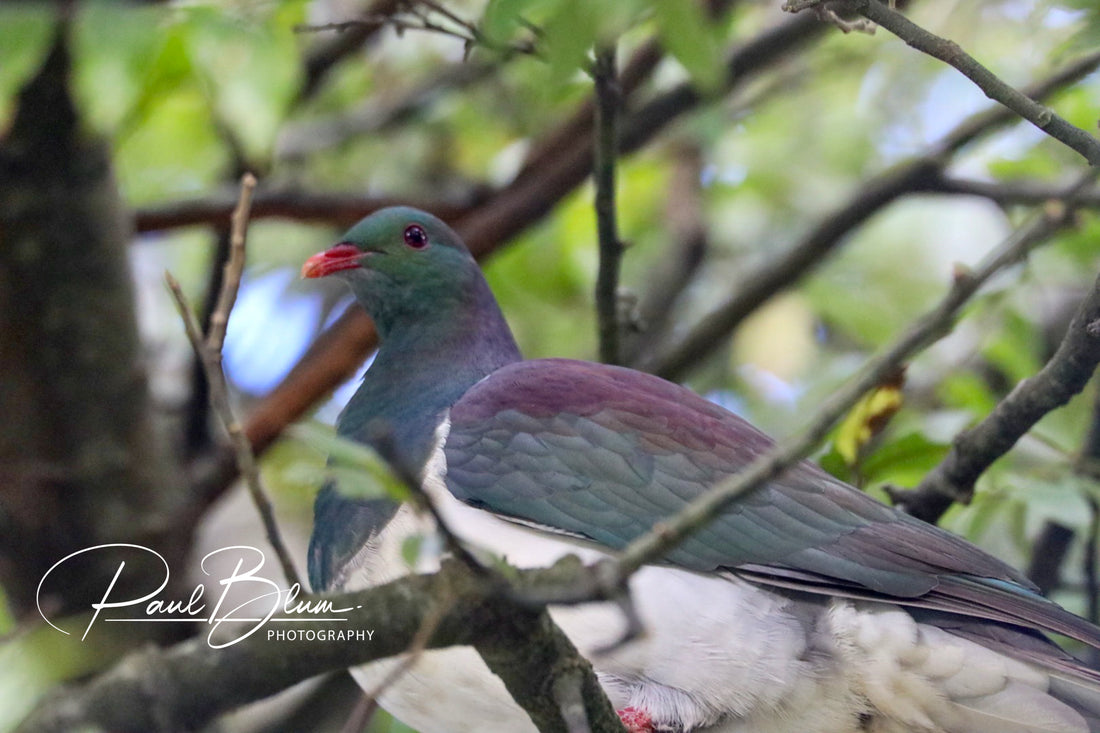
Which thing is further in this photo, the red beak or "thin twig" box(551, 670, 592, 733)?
the red beak

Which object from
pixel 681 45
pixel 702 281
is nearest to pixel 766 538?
pixel 681 45

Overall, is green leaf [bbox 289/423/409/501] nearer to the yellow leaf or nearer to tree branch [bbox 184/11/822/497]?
the yellow leaf

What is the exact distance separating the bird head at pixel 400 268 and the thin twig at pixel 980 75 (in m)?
1.91

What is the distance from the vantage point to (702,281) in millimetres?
6609

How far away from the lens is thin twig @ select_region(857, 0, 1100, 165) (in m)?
2.30

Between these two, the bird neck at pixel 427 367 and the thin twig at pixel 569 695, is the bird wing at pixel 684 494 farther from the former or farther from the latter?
the thin twig at pixel 569 695

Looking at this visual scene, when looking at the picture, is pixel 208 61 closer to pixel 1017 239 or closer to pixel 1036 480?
pixel 1017 239

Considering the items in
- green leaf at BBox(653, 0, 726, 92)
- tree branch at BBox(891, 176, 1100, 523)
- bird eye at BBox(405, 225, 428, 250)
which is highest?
bird eye at BBox(405, 225, 428, 250)

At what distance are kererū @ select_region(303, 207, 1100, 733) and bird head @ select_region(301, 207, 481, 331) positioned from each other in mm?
753

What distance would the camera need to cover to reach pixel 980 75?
232cm

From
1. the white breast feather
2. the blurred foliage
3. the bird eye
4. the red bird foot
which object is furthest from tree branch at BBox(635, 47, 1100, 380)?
the red bird foot

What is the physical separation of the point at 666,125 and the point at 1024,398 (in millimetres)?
2369

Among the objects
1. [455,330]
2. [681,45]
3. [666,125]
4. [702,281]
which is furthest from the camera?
[702,281]

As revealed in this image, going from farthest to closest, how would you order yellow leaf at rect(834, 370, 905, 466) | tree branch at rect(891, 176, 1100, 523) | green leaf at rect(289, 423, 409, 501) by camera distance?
yellow leaf at rect(834, 370, 905, 466) → tree branch at rect(891, 176, 1100, 523) → green leaf at rect(289, 423, 409, 501)
